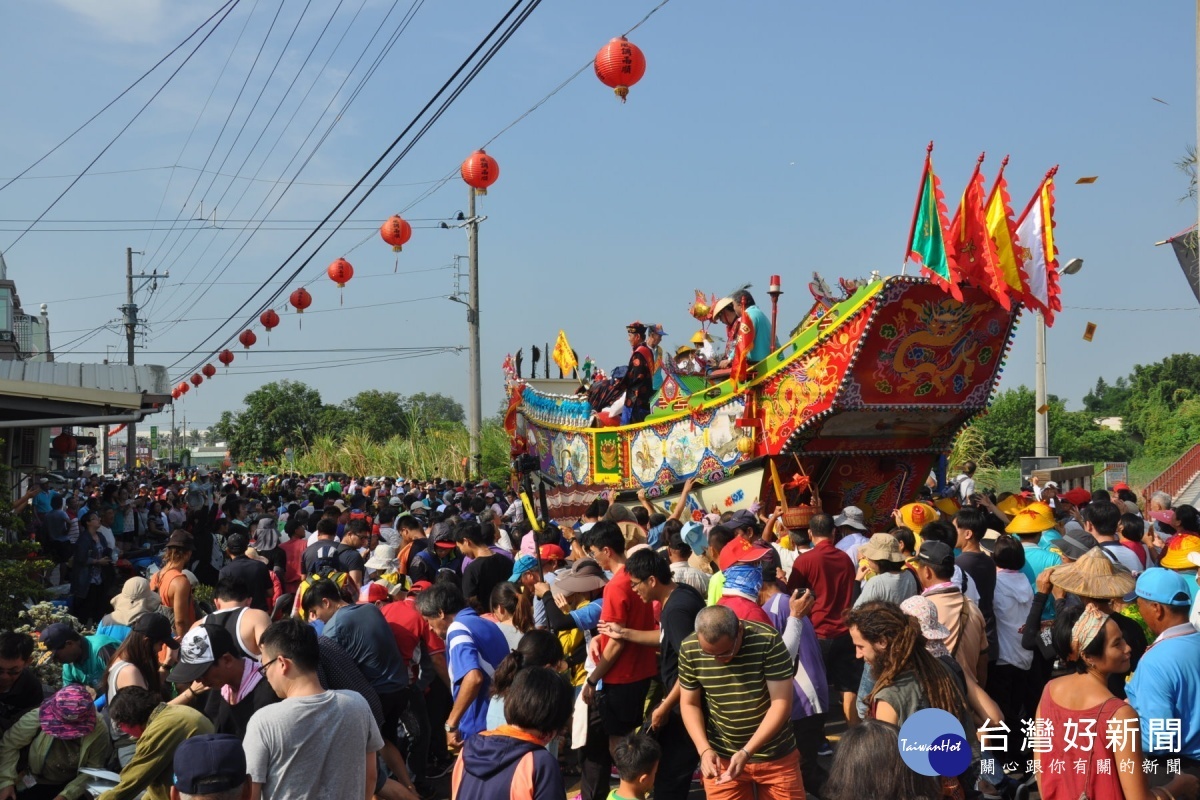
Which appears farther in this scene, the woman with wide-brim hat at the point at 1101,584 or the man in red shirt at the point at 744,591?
the man in red shirt at the point at 744,591

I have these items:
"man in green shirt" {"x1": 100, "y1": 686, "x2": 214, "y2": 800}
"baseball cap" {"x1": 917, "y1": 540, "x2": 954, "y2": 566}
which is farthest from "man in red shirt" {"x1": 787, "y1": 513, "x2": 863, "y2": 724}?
"man in green shirt" {"x1": 100, "y1": 686, "x2": 214, "y2": 800}

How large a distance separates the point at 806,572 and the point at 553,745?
10.1 feet

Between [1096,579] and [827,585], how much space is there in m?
2.27

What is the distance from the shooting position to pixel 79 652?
6.28 meters

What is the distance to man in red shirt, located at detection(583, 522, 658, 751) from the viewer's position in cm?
571

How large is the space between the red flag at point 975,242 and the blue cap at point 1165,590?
671 centimetres

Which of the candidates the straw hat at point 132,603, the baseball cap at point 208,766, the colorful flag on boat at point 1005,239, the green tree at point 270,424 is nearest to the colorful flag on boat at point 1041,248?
the colorful flag on boat at point 1005,239

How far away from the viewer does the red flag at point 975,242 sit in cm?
1094

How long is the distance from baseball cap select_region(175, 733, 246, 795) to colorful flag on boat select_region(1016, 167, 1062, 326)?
9.58 m

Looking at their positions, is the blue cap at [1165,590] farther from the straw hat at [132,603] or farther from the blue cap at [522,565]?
the straw hat at [132,603]

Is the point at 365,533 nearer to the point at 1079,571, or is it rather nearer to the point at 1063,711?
the point at 1079,571

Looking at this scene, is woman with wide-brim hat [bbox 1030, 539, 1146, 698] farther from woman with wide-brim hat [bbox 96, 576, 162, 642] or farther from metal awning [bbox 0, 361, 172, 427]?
→ metal awning [bbox 0, 361, 172, 427]

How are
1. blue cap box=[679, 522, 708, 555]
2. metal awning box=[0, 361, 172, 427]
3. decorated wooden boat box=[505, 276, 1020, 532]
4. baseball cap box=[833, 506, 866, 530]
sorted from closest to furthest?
1. baseball cap box=[833, 506, 866, 530]
2. blue cap box=[679, 522, 708, 555]
3. metal awning box=[0, 361, 172, 427]
4. decorated wooden boat box=[505, 276, 1020, 532]

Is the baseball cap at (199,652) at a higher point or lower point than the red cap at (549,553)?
lower
